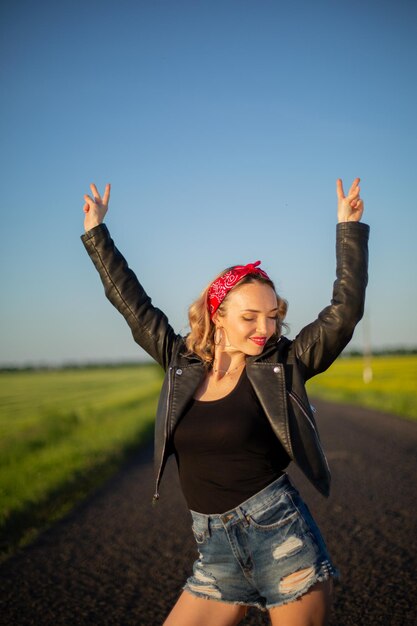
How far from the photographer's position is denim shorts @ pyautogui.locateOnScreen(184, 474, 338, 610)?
2.30 metres

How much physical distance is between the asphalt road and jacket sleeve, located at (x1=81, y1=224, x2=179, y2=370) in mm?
1980

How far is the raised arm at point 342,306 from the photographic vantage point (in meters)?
2.55

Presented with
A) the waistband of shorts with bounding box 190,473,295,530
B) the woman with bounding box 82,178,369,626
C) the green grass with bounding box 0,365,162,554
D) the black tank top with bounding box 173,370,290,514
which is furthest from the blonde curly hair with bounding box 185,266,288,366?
the green grass with bounding box 0,365,162,554

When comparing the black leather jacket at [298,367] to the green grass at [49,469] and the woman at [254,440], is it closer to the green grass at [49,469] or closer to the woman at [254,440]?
the woman at [254,440]

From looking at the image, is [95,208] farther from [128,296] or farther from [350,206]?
[350,206]

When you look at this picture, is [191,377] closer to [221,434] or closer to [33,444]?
[221,434]

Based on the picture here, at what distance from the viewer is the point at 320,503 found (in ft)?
24.3

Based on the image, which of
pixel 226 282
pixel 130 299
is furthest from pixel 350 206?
pixel 130 299

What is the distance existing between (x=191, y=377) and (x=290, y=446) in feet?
1.69

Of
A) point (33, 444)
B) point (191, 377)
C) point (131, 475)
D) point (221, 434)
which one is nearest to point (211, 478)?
point (221, 434)

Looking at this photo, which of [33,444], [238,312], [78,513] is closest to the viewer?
[238,312]

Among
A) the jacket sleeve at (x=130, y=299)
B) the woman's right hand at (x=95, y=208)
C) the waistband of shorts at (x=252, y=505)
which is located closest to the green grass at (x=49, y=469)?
the jacket sleeve at (x=130, y=299)

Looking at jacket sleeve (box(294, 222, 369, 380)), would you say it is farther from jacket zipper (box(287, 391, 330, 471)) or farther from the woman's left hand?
jacket zipper (box(287, 391, 330, 471))

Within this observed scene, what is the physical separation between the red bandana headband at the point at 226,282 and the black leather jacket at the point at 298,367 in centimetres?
25
